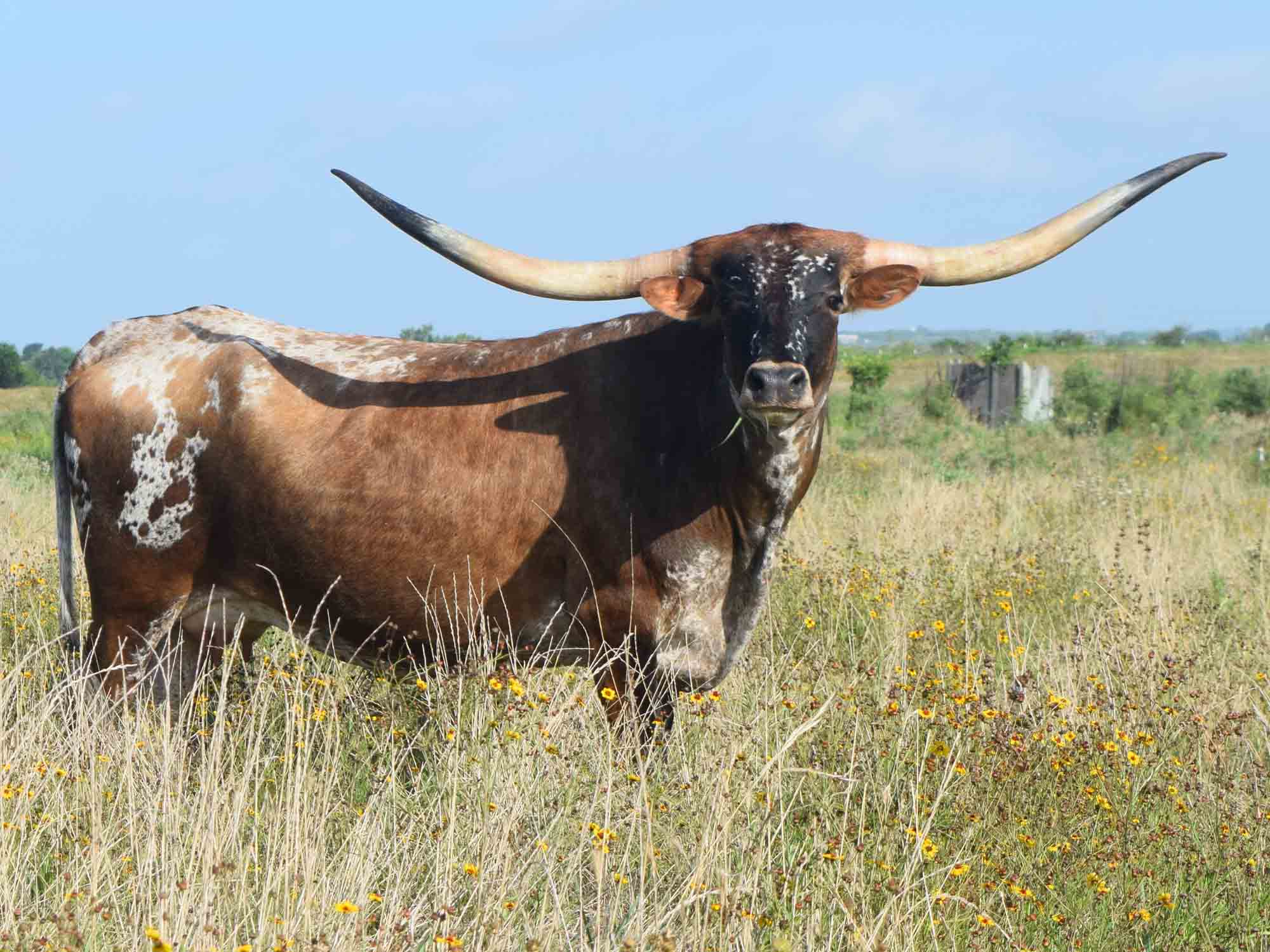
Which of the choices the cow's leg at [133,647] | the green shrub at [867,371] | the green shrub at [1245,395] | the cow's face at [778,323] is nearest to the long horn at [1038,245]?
the cow's face at [778,323]

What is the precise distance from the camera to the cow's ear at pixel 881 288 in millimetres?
4312

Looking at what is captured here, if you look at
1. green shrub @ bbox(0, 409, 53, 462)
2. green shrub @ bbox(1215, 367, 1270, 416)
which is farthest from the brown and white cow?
green shrub @ bbox(1215, 367, 1270, 416)

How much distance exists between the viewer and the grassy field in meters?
2.89

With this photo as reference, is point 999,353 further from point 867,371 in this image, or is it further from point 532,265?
point 532,265

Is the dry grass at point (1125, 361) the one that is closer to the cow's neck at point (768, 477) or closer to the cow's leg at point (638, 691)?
the cow's neck at point (768, 477)

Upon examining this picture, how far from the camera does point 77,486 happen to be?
4.86 m

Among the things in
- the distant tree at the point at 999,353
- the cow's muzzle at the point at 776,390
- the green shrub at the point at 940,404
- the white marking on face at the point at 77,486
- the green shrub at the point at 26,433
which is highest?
the distant tree at the point at 999,353

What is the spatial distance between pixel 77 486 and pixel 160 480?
43 centimetres

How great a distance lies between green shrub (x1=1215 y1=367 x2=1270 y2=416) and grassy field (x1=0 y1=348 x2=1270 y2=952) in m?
18.8

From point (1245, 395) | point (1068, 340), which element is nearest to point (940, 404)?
point (1245, 395)

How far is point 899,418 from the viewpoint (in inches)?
745

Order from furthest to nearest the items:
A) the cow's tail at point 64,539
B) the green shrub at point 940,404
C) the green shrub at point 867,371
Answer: the green shrub at point 867,371
the green shrub at point 940,404
the cow's tail at point 64,539

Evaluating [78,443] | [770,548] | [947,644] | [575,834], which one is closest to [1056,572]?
[947,644]

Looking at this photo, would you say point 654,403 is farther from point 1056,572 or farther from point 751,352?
point 1056,572
